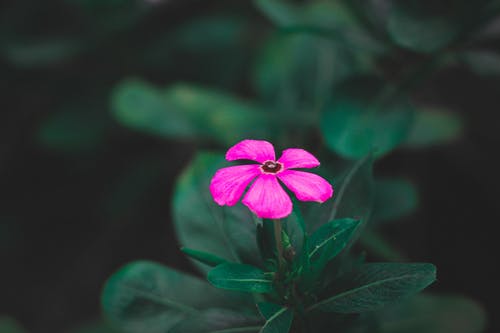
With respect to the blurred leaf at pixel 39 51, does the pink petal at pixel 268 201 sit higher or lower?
higher

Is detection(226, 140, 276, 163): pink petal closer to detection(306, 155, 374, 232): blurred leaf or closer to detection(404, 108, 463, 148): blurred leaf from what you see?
detection(306, 155, 374, 232): blurred leaf

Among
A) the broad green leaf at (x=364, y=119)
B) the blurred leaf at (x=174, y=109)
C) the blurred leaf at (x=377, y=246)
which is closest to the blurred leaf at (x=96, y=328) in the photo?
the blurred leaf at (x=174, y=109)

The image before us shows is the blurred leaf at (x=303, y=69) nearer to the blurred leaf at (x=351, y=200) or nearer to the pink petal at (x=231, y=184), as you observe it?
the blurred leaf at (x=351, y=200)

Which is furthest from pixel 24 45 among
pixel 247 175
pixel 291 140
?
pixel 247 175

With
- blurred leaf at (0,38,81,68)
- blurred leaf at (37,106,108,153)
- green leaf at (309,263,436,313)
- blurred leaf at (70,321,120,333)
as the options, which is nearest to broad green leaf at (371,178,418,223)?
green leaf at (309,263,436,313)

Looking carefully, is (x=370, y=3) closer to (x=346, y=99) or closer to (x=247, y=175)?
(x=346, y=99)

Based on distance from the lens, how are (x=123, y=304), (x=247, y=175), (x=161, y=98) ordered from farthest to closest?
1. (x=161, y=98)
2. (x=123, y=304)
3. (x=247, y=175)
